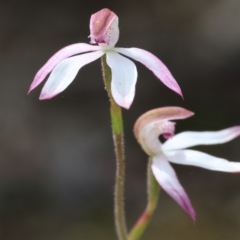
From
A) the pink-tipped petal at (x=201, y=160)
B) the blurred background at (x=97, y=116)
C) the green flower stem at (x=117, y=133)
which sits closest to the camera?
the green flower stem at (x=117, y=133)

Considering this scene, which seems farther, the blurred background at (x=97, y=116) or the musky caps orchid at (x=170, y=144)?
the blurred background at (x=97, y=116)

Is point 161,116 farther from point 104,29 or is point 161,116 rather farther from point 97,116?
point 97,116

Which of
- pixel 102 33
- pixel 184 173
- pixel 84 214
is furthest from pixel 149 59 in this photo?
pixel 184 173

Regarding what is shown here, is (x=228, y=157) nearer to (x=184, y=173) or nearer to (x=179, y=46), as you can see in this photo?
(x=184, y=173)

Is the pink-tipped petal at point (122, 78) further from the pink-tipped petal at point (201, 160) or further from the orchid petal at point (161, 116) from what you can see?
the pink-tipped petal at point (201, 160)

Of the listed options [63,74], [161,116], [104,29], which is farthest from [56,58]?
[161,116]

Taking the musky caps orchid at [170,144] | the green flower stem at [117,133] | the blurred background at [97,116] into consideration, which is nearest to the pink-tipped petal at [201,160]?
the musky caps orchid at [170,144]
